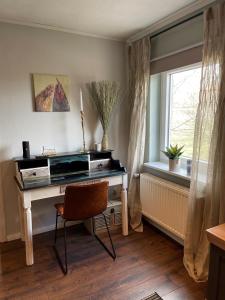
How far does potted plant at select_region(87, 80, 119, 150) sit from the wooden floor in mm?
1145

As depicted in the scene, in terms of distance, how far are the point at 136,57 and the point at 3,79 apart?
1.45 meters

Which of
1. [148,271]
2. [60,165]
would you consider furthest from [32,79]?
[148,271]

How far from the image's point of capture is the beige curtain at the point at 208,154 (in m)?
1.67

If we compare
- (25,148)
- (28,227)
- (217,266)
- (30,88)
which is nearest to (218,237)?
(217,266)

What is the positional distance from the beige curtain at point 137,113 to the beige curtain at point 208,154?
802 mm

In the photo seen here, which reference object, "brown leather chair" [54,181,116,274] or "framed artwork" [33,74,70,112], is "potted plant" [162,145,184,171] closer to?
"brown leather chair" [54,181,116,274]

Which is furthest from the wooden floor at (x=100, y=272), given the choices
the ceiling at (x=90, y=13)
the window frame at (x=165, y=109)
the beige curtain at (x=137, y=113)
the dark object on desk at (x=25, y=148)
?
the ceiling at (x=90, y=13)

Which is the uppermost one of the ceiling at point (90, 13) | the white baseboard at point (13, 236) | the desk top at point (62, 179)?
the ceiling at point (90, 13)

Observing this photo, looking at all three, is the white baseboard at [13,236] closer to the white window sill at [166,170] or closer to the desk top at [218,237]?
the white window sill at [166,170]

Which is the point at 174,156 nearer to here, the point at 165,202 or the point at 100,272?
the point at 165,202

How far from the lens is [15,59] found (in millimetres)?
2268

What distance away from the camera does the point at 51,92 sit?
2.44 meters

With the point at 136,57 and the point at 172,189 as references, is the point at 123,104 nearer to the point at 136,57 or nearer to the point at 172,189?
the point at 136,57

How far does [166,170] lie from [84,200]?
970 mm
